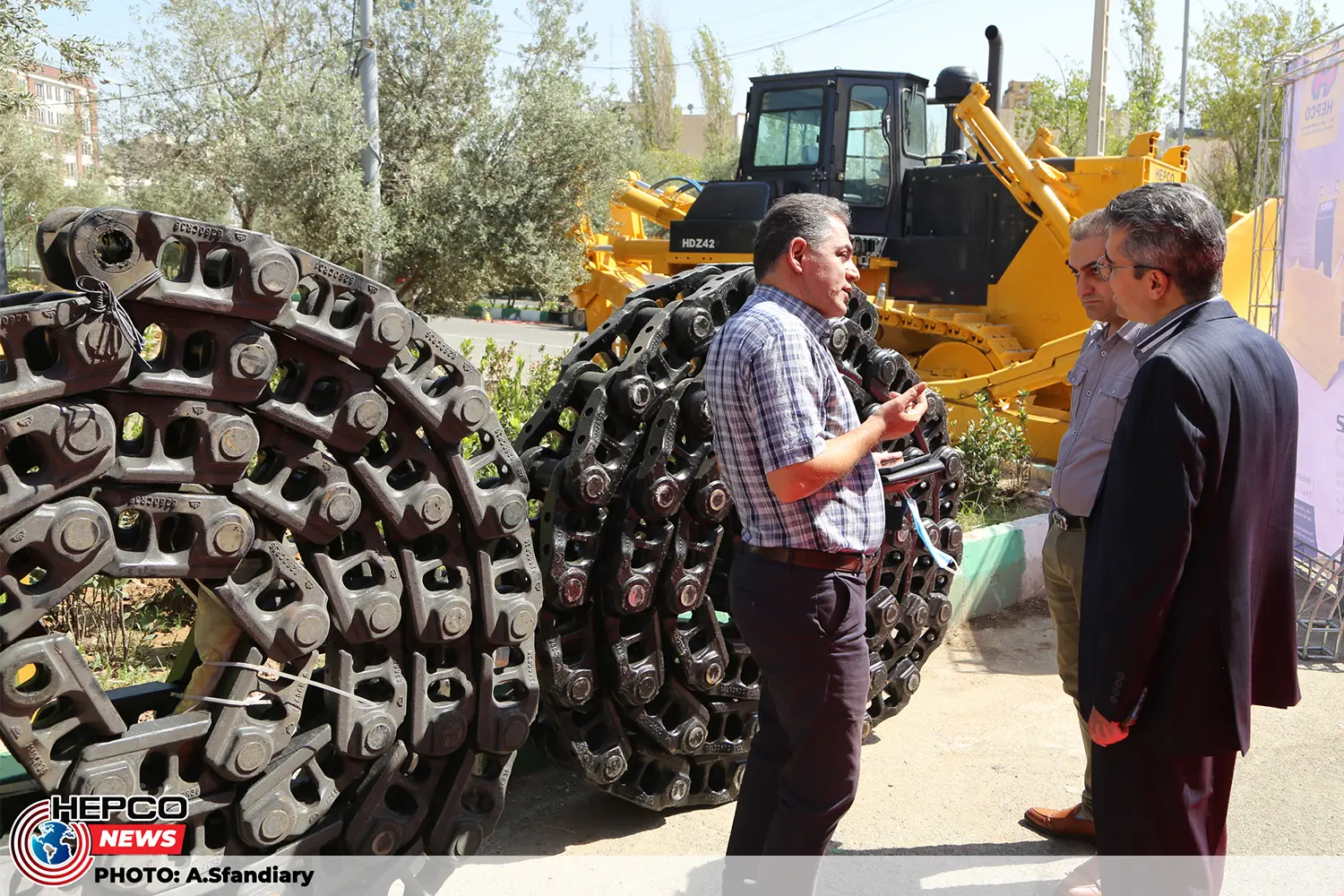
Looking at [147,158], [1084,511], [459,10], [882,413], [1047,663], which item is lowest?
[1047,663]

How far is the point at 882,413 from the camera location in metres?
2.84

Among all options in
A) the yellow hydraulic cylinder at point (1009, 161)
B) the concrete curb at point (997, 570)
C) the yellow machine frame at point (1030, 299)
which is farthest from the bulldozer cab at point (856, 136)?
the concrete curb at point (997, 570)

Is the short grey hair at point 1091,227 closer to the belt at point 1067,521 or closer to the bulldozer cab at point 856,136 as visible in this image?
the belt at point 1067,521

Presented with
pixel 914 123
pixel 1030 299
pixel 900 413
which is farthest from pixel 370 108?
pixel 900 413

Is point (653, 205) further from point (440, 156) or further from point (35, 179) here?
point (35, 179)

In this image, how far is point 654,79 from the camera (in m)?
52.0

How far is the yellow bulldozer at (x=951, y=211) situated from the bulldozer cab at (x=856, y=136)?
0.05 feet

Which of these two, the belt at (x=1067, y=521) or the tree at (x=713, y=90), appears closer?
the belt at (x=1067, y=521)

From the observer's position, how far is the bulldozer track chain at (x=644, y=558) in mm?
3656

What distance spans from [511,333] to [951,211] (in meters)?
15.9

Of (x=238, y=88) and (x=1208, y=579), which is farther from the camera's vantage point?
(x=238, y=88)

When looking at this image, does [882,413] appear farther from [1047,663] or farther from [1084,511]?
[1047,663]

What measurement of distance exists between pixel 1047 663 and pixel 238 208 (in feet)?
46.4

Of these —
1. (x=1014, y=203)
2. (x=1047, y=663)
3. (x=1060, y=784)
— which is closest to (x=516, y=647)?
(x=1060, y=784)
